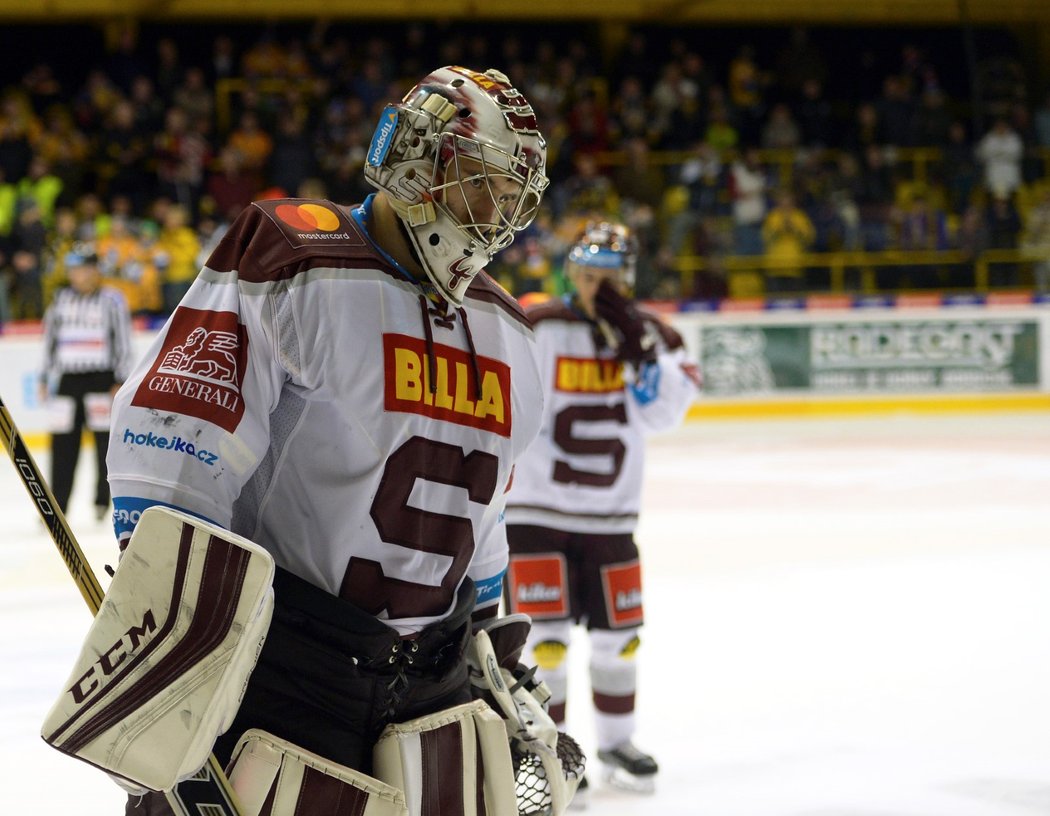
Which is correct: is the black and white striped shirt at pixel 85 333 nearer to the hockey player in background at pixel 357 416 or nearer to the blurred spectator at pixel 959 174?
the hockey player in background at pixel 357 416

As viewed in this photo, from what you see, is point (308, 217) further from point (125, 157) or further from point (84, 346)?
point (125, 157)

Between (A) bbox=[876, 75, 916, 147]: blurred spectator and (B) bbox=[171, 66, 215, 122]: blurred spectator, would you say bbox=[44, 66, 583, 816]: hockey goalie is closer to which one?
(B) bbox=[171, 66, 215, 122]: blurred spectator

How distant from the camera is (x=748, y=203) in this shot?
45.4ft

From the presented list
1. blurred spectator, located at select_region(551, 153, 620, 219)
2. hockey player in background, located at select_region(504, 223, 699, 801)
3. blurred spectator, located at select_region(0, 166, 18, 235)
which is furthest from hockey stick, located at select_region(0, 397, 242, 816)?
blurred spectator, located at select_region(551, 153, 620, 219)

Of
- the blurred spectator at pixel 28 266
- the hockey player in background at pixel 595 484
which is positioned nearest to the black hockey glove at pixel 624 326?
the hockey player in background at pixel 595 484

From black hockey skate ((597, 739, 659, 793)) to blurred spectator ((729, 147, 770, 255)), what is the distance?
10.4 meters

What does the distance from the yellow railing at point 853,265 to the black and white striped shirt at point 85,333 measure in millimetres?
6645

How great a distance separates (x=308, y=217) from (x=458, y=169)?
182 millimetres

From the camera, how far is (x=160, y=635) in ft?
4.42

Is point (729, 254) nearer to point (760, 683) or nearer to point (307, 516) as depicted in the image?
point (760, 683)

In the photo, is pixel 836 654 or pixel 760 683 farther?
pixel 836 654

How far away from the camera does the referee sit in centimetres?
735

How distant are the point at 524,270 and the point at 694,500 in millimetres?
4102

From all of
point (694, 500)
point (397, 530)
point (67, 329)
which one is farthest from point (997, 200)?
point (397, 530)
